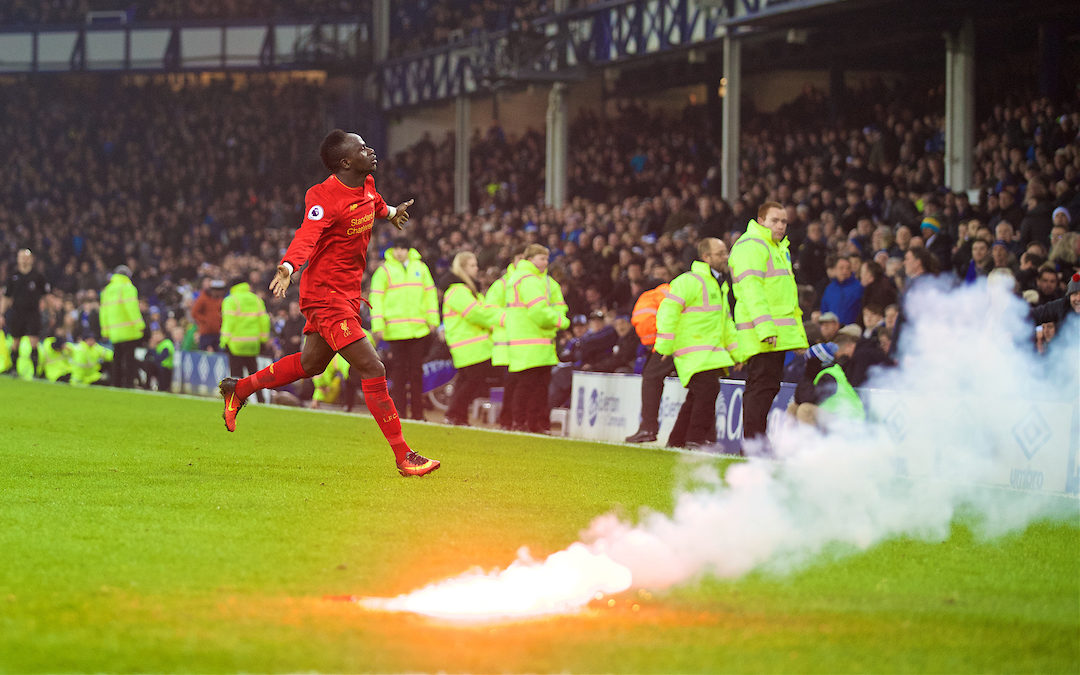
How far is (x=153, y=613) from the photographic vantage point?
5.20 m

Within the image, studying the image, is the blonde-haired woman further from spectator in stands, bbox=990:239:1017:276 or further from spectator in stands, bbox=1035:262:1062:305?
spectator in stands, bbox=1035:262:1062:305

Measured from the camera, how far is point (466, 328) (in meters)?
17.4

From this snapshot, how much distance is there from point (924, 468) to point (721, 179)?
17435 millimetres

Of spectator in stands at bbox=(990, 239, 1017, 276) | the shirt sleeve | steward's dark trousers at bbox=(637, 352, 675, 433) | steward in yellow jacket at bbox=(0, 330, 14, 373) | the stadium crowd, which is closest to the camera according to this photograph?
the shirt sleeve

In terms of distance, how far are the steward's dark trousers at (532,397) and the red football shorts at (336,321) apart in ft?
21.6

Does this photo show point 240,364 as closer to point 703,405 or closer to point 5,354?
point 5,354

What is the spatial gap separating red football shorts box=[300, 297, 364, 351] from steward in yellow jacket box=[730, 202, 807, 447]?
3.58 metres

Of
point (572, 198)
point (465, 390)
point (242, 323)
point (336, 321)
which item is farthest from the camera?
point (572, 198)

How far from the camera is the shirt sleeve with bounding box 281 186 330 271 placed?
30.3 feet

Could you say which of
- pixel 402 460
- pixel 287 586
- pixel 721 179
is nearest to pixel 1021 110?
pixel 721 179

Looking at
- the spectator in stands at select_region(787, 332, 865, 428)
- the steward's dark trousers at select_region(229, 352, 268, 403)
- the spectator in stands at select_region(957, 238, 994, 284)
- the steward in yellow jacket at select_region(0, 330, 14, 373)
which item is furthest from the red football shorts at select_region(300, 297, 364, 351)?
the steward in yellow jacket at select_region(0, 330, 14, 373)

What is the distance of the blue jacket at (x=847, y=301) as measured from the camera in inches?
661

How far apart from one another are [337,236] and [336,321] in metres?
0.61

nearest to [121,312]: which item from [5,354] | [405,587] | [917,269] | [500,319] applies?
[5,354]
